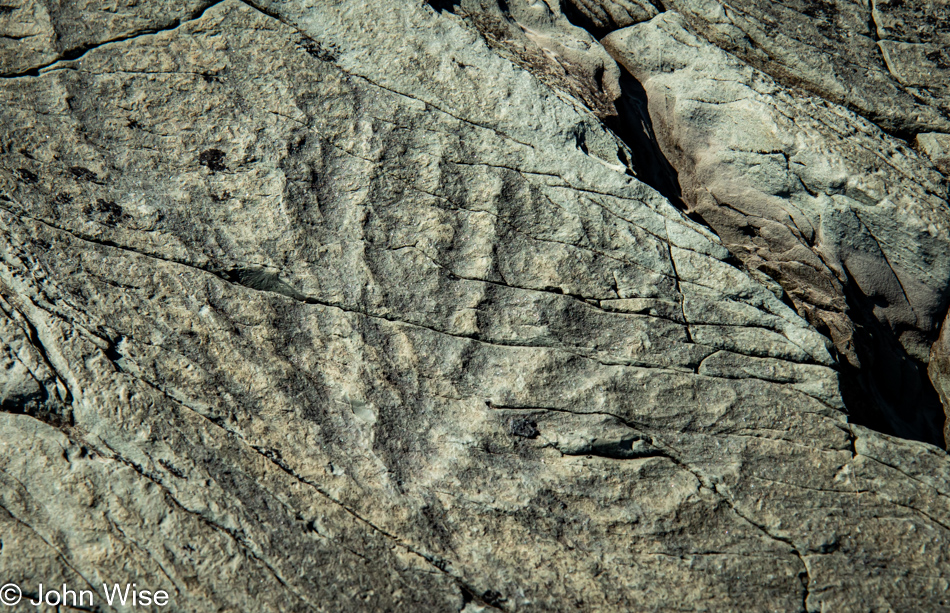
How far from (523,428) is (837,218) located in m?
2.81

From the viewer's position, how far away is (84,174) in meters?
3.58

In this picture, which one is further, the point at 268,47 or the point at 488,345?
the point at 268,47

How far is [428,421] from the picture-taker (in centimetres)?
325

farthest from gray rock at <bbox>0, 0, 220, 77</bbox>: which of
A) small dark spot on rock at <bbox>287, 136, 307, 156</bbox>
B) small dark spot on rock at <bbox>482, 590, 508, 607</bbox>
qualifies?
small dark spot on rock at <bbox>482, 590, 508, 607</bbox>

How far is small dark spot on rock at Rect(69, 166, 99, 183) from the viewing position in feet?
11.7

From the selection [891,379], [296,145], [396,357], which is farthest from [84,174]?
[891,379]

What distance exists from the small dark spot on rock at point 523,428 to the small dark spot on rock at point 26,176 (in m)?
3.20

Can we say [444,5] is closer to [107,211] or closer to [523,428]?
[107,211]

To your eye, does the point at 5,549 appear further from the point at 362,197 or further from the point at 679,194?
the point at 679,194

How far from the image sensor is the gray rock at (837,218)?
413 centimetres

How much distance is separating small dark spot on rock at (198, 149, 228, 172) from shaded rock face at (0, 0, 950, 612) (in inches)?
1.2

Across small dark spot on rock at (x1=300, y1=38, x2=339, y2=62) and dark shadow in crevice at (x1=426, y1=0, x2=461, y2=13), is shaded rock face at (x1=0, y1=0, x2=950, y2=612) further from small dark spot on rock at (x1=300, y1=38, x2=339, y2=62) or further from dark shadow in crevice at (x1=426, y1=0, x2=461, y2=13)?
dark shadow in crevice at (x1=426, y1=0, x2=461, y2=13)

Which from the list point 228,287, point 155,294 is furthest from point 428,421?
point 155,294

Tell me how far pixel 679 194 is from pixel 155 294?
12.4 feet
